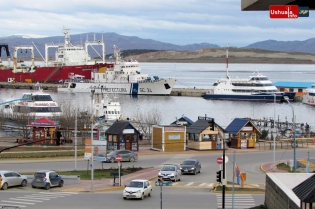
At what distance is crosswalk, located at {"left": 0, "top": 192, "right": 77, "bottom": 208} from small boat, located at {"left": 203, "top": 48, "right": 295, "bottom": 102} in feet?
309

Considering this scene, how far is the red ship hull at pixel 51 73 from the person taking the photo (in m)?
153

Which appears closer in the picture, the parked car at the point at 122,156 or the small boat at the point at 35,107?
the parked car at the point at 122,156

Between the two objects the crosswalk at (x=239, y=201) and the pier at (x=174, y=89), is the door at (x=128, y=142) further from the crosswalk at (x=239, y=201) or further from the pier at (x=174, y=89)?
the pier at (x=174, y=89)

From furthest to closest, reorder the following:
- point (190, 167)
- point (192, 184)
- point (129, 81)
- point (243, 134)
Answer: point (129, 81), point (243, 134), point (190, 167), point (192, 184)

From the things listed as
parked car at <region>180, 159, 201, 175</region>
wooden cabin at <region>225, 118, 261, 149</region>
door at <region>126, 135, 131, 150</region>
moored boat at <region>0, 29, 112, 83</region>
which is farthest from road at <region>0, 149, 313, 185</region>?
moored boat at <region>0, 29, 112, 83</region>

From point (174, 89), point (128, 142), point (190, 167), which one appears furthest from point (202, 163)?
point (174, 89)

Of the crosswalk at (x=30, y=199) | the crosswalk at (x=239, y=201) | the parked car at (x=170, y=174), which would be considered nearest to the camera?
the crosswalk at (x=30, y=199)

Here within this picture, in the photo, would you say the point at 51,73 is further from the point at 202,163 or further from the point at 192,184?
the point at 192,184

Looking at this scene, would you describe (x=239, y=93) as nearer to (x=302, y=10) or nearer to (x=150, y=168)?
(x=150, y=168)

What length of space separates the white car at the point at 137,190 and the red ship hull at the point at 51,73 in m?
122

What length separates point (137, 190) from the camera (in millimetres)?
25594

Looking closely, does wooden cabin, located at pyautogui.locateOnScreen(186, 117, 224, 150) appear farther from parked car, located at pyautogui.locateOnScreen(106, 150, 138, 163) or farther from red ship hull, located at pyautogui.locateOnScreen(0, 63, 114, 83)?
red ship hull, located at pyautogui.locateOnScreen(0, 63, 114, 83)

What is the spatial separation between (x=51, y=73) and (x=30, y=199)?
137m

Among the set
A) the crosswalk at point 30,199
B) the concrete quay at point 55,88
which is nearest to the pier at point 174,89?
the concrete quay at point 55,88
